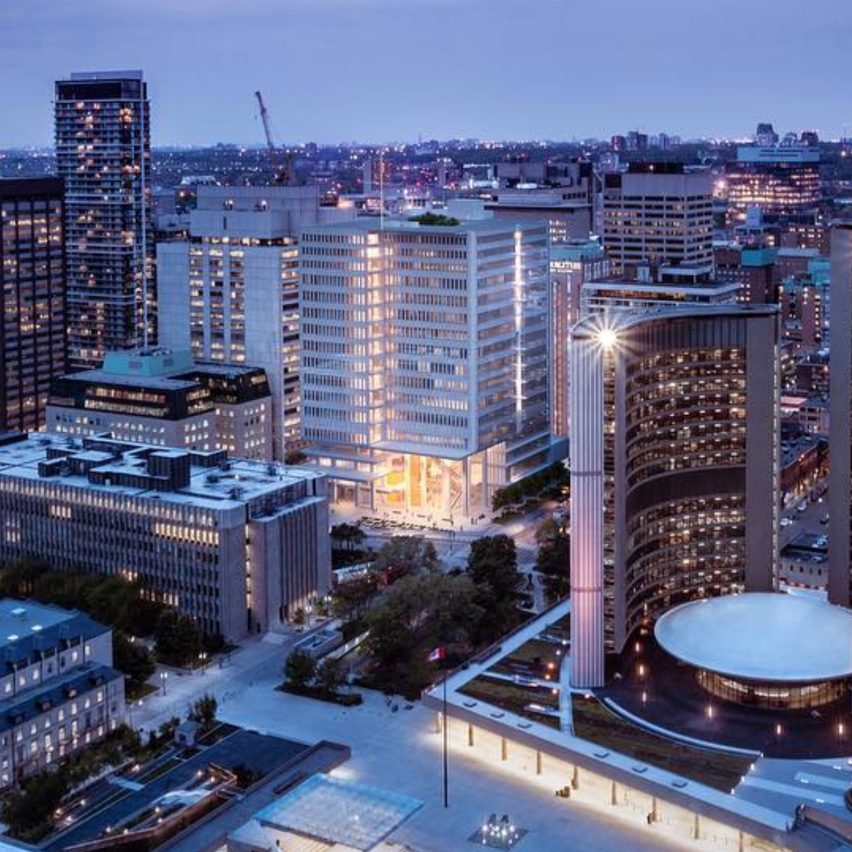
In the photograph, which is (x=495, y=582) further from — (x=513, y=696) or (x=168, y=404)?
(x=168, y=404)

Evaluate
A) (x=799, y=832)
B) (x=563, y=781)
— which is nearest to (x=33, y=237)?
(x=563, y=781)

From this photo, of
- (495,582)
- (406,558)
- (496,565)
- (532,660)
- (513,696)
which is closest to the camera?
(513,696)

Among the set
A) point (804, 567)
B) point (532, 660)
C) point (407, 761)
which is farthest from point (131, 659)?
point (804, 567)

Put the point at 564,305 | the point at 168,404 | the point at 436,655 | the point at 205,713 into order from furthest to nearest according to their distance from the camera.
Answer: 1. the point at 564,305
2. the point at 168,404
3. the point at 436,655
4. the point at 205,713

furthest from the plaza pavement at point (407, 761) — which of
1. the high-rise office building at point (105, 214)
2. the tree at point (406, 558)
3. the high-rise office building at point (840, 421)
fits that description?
the high-rise office building at point (105, 214)

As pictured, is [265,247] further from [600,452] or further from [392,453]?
[600,452]

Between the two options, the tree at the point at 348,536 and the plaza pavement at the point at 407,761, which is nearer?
the plaza pavement at the point at 407,761

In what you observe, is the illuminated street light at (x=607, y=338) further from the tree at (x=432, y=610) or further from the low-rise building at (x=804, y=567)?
the low-rise building at (x=804, y=567)
